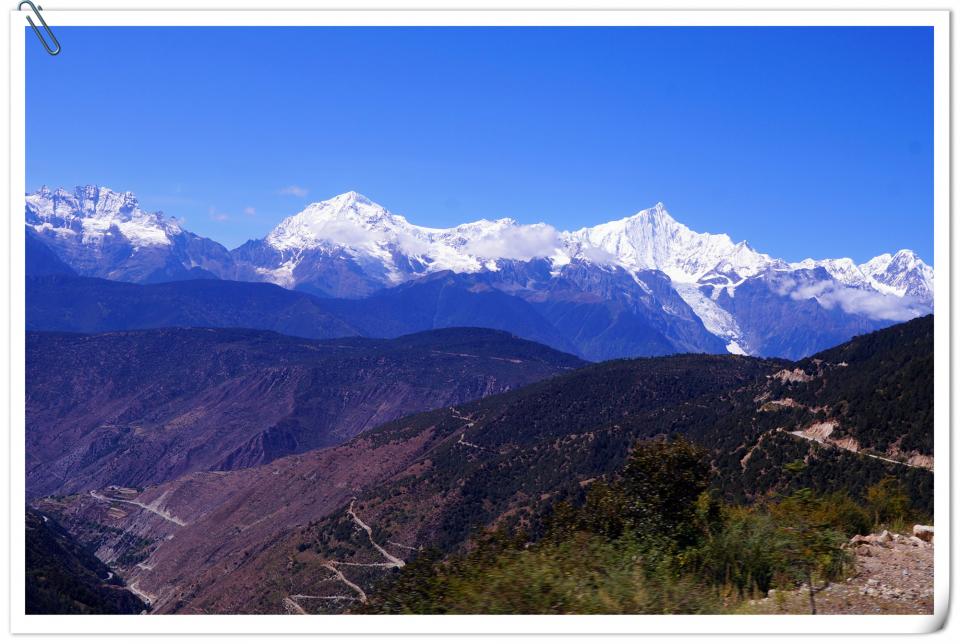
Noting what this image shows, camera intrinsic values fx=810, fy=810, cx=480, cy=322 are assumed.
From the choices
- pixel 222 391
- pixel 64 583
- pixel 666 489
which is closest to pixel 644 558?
pixel 666 489

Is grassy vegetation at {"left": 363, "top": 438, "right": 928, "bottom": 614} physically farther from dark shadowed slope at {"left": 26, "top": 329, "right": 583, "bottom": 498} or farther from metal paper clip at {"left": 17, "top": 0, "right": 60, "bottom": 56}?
dark shadowed slope at {"left": 26, "top": 329, "right": 583, "bottom": 498}

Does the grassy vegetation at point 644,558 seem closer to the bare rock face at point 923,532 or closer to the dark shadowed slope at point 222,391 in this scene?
the bare rock face at point 923,532

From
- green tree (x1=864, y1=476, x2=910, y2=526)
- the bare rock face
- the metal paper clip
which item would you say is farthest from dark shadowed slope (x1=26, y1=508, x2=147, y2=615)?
green tree (x1=864, y1=476, x2=910, y2=526)

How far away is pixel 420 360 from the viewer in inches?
5221

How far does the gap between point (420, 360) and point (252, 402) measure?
27.7m

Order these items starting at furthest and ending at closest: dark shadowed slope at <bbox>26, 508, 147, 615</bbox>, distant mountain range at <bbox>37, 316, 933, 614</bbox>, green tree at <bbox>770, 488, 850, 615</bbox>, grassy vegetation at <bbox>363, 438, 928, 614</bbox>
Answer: distant mountain range at <bbox>37, 316, 933, 614</bbox>, dark shadowed slope at <bbox>26, 508, 147, 615</bbox>, green tree at <bbox>770, 488, 850, 615</bbox>, grassy vegetation at <bbox>363, 438, 928, 614</bbox>

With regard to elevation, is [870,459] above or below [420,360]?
Result: below

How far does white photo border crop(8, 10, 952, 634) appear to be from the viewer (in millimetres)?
5516

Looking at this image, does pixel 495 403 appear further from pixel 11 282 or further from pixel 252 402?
pixel 252 402

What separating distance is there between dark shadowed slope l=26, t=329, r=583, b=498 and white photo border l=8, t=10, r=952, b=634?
106757mm
